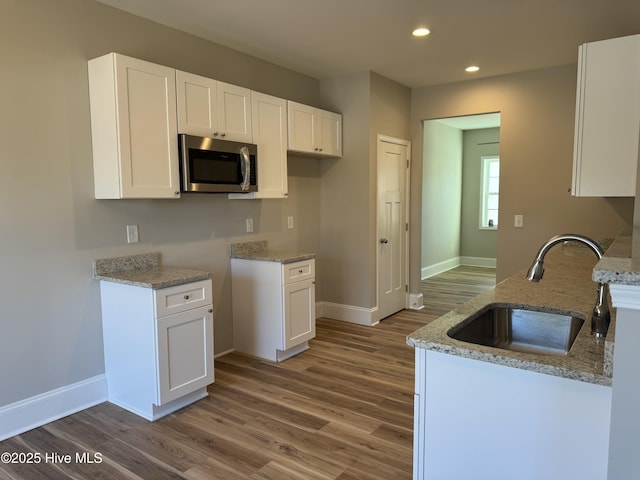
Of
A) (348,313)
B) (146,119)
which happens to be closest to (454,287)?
(348,313)

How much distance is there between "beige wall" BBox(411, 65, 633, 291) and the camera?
432cm

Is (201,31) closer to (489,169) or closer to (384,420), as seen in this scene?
(384,420)

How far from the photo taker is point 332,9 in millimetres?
2973

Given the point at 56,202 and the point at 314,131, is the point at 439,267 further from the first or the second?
the point at 56,202

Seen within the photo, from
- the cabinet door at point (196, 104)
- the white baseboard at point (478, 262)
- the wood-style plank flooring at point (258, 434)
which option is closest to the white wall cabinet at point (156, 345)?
the wood-style plank flooring at point (258, 434)

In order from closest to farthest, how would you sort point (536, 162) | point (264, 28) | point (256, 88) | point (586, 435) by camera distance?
1. point (586, 435)
2. point (264, 28)
3. point (256, 88)
4. point (536, 162)

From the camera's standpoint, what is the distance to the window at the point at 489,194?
859cm

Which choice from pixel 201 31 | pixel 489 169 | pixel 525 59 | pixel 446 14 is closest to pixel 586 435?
pixel 446 14

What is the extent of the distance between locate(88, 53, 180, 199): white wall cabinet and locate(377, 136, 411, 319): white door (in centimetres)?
245

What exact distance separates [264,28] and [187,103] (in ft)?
2.81

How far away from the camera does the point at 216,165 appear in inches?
130

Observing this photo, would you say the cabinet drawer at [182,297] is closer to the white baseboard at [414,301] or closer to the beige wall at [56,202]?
the beige wall at [56,202]

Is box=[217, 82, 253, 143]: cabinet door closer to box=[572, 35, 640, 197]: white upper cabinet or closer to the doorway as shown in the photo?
box=[572, 35, 640, 197]: white upper cabinet

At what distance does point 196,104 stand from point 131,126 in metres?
0.55
